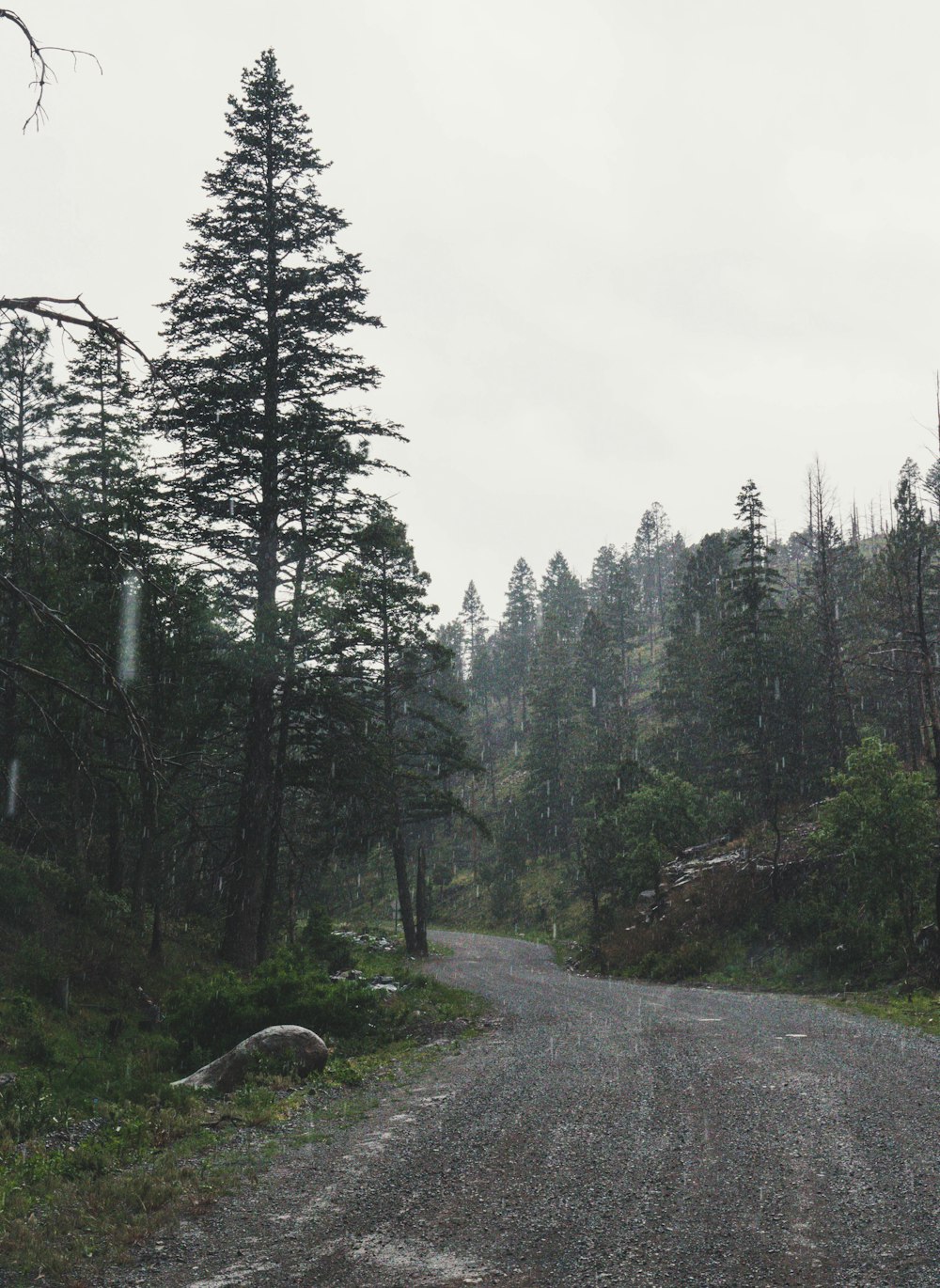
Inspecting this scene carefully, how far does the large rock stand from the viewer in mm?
9953

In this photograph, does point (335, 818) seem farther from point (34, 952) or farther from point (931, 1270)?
point (931, 1270)

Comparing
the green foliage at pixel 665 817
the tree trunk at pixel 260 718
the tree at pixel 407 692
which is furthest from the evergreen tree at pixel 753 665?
the tree trunk at pixel 260 718

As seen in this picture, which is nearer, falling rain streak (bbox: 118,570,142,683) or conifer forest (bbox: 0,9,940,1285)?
conifer forest (bbox: 0,9,940,1285)

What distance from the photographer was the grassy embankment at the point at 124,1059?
6.04 m

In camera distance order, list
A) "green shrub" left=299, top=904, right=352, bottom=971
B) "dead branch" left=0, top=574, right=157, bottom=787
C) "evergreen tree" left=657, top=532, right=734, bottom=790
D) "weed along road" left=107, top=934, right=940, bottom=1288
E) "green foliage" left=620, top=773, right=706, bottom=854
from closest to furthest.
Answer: "dead branch" left=0, top=574, right=157, bottom=787
"weed along road" left=107, top=934, right=940, bottom=1288
"green shrub" left=299, top=904, right=352, bottom=971
"green foliage" left=620, top=773, right=706, bottom=854
"evergreen tree" left=657, top=532, right=734, bottom=790

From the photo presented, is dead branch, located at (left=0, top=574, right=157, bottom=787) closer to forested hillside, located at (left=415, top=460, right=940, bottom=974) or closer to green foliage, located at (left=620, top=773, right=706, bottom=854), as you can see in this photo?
forested hillside, located at (left=415, top=460, right=940, bottom=974)

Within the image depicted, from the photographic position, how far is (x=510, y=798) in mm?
74375

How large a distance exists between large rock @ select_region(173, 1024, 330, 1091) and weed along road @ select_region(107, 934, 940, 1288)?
1.53 meters

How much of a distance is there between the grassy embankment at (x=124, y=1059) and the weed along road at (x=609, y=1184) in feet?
2.03

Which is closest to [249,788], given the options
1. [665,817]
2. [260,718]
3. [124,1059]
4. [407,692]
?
[260,718]

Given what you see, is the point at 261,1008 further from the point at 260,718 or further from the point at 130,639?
the point at 130,639

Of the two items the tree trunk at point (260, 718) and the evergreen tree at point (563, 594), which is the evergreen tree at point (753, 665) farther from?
the evergreen tree at point (563, 594)

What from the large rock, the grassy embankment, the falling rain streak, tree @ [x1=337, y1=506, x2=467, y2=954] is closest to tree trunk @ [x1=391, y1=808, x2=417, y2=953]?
tree @ [x1=337, y1=506, x2=467, y2=954]

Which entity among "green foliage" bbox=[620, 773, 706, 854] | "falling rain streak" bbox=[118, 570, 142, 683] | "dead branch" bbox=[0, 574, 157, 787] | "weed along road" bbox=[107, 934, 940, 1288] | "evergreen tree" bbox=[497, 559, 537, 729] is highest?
"evergreen tree" bbox=[497, 559, 537, 729]
